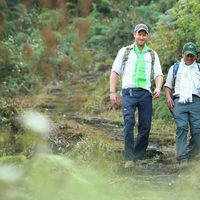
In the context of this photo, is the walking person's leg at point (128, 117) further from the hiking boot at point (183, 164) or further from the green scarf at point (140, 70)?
the hiking boot at point (183, 164)

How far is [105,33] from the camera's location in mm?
21938

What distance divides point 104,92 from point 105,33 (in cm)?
678

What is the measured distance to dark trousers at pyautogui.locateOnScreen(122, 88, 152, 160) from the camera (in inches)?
275

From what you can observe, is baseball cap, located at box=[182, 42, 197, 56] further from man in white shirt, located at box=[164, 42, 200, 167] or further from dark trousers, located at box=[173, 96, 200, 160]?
dark trousers, located at box=[173, 96, 200, 160]

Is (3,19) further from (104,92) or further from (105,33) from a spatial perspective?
(105,33)

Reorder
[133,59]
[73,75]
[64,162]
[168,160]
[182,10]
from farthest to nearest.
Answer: [182,10] → [168,160] → [133,59] → [73,75] → [64,162]

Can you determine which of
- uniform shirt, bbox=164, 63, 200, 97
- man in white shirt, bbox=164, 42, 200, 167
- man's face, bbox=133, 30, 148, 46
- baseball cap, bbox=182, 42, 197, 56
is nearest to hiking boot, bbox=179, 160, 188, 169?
man in white shirt, bbox=164, 42, 200, 167

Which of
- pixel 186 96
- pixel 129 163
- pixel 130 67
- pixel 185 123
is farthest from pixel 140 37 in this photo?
pixel 129 163

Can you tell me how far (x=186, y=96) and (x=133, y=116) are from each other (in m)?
0.75

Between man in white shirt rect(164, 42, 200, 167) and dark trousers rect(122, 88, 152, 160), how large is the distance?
37 centimetres

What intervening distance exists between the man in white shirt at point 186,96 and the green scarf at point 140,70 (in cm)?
39

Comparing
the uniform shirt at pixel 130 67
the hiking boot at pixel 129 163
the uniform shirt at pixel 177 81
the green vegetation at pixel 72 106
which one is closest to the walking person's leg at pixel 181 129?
the uniform shirt at pixel 177 81

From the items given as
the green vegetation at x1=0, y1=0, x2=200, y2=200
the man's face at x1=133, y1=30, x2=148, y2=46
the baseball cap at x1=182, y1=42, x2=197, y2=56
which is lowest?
the green vegetation at x1=0, y1=0, x2=200, y2=200

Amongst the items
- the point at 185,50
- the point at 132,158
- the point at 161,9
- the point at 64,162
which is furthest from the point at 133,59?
the point at 161,9
